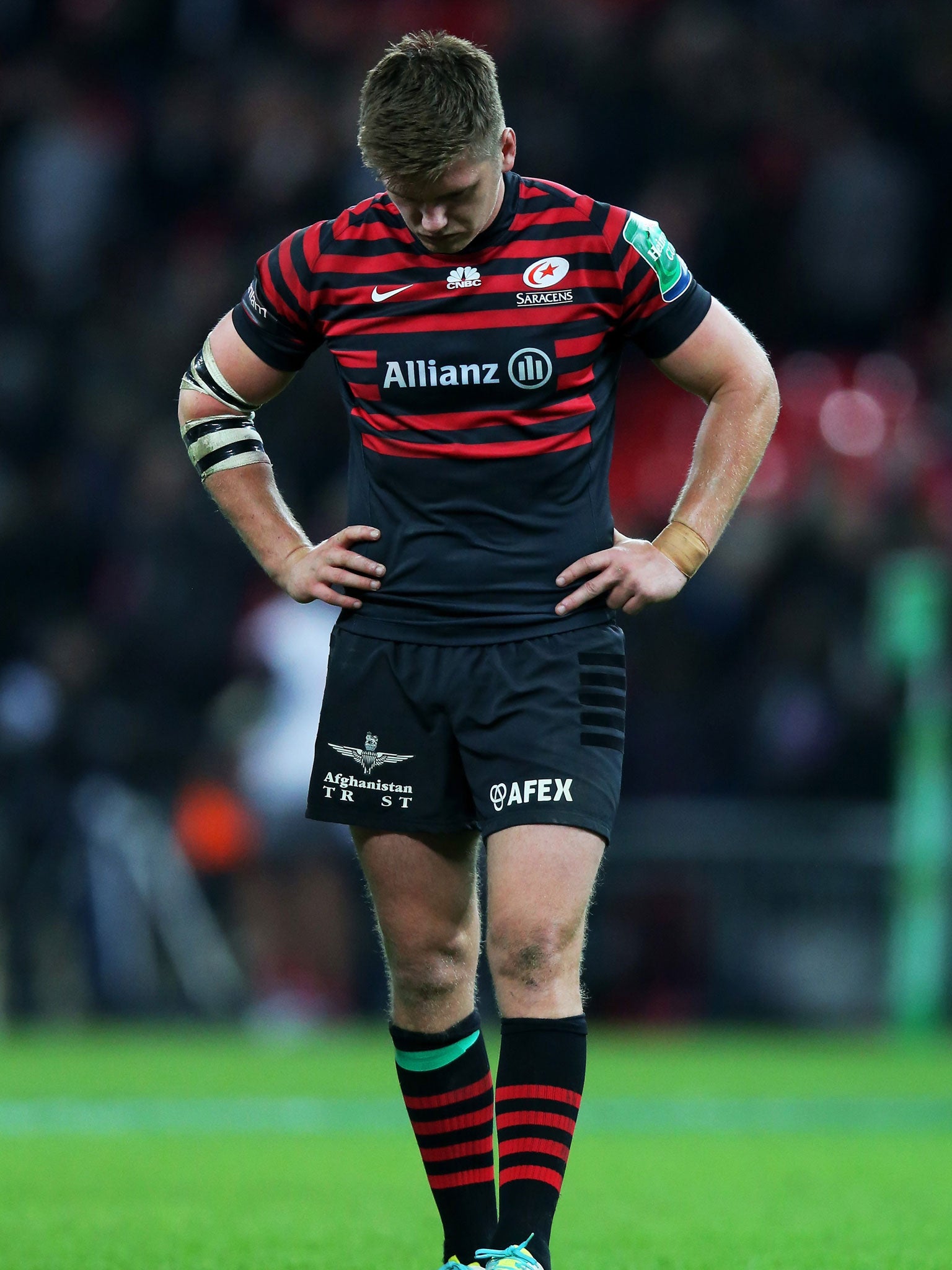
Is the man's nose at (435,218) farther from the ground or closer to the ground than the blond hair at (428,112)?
closer to the ground

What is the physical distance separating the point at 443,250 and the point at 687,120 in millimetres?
9942

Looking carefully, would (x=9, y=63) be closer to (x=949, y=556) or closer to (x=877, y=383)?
(x=877, y=383)

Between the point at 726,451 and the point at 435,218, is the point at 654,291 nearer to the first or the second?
the point at 726,451

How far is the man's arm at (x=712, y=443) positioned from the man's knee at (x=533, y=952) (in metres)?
0.64

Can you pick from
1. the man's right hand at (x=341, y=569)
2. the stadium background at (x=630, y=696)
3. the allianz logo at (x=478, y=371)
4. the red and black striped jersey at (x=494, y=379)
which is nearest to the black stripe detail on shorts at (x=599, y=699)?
the red and black striped jersey at (x=494, y=379)

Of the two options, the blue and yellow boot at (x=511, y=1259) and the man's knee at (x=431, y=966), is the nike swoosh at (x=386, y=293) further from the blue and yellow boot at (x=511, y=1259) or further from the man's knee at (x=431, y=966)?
the blue and yellow boot at (x=511, y=1259)

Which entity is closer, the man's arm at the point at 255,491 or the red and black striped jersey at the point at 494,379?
the red and black striped jersey at the point at 494,379

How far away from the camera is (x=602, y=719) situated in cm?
409

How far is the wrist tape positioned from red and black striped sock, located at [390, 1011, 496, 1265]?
1.21 meters

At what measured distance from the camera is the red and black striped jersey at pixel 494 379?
13.3 feet

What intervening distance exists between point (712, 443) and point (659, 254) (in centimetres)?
40

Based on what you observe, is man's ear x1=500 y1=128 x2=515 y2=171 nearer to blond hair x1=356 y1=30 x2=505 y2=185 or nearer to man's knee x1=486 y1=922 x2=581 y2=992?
blond hair x1=356 y1=30 x2=505 y2=185

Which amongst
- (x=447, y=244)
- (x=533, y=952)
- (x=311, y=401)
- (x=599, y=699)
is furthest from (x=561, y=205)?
(x=311, y=401)

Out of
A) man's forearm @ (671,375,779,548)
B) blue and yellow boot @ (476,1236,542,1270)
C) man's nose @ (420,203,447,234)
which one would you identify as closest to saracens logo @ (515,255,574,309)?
man's nose @ (420,203,447,234)
